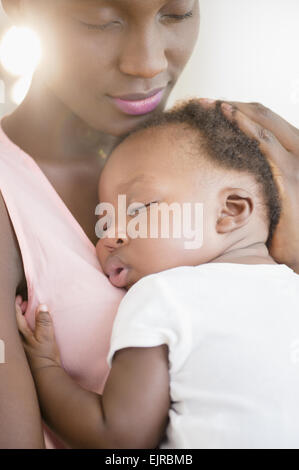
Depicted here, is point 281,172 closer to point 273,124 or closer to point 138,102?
point 273,124

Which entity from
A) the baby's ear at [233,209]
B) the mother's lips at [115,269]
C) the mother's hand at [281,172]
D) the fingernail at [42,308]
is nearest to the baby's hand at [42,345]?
the fingernail at [42,308]

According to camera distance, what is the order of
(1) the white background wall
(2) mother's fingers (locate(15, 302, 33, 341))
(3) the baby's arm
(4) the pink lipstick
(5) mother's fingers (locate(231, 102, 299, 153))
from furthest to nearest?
(1) the white background wall → (5) mother's fingers (locate(231, 102, 299, 153)) → (4) the pink lipstick → (2) mother's fingers (locate(15, 302, 33, 341)) → (3) the baby's arm

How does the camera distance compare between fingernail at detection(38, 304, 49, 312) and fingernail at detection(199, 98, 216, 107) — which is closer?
fingernail at detection(38, 304, 49, 312)

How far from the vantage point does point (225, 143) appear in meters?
0.89

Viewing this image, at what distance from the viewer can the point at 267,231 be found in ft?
3.03

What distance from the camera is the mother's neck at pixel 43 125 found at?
0.96 metres

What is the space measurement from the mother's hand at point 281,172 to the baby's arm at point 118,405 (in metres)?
0.36

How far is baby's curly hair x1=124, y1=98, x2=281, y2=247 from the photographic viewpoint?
879 millimetres

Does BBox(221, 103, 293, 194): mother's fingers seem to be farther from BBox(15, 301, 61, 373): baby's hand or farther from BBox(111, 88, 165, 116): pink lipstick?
BBox(15, 301, 61, 373): baby's hand

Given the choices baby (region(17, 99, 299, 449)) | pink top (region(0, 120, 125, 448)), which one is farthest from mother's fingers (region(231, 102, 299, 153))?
pink top (region(0, 120, 125, 448))

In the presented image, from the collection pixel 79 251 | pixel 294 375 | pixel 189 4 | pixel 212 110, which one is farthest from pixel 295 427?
pixel 189 4

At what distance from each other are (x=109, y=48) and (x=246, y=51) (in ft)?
1.90
